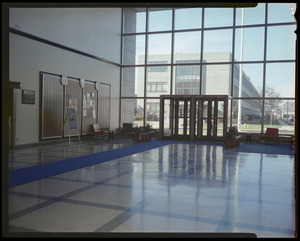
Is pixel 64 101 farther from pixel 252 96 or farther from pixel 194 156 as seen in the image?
pixel 252 96

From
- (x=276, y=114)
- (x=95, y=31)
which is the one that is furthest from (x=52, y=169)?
(x=276, y=114)

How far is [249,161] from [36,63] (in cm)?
819

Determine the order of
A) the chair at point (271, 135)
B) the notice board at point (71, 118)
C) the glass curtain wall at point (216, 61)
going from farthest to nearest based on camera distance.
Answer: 1. the glass curtain wall at point (216, 61)
2. the chair at point (271, 135)
3. the notice board at point (71, 118)

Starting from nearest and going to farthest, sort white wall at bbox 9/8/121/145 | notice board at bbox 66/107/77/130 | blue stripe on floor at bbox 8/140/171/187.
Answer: blue stripe on floor at bbox 8/140/171/187 < white wall at bbox 9/8/121/145 < notice board at bbox 66/107/77/130

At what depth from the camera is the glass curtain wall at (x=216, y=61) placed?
1476 cm

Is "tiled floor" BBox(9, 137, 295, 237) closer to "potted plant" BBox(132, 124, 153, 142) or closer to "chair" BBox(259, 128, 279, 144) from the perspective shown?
"potted plant" BBox(132, 124, 153, 142)

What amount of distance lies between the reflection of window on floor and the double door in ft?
4.84

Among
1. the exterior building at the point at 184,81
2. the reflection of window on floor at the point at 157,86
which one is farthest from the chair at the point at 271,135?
the reflection of window on floor at the point at 157,86

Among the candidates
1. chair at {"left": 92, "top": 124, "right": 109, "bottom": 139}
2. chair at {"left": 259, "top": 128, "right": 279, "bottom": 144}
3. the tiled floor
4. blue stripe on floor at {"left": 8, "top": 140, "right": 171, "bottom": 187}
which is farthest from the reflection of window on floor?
the tiled floor

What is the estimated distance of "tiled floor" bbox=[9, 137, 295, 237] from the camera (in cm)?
363

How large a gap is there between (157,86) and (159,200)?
12.4m

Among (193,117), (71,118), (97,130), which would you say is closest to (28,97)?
(71,118)

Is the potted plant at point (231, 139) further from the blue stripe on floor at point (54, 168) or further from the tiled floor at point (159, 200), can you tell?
the blue stripe on floor at point (54, 168)

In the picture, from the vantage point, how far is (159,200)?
4.68 metres
